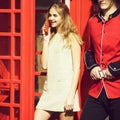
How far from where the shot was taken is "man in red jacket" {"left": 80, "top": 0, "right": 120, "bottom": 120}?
3758mm

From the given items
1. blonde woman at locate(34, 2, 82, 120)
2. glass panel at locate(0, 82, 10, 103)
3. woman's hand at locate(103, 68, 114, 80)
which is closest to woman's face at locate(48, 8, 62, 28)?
blonde woman at locate(34, 2, 82, 120)

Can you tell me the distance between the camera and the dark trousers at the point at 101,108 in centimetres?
378

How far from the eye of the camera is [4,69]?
15.8 feet

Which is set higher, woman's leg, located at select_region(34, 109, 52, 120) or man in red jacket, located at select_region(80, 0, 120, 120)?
man in red jacket, located at select_region(80, 0, 120, 120)

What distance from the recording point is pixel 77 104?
4215 mm

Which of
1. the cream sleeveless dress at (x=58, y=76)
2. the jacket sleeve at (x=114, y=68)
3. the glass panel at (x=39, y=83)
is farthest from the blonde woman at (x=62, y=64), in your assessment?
the glass panel at (x=39, y=83)

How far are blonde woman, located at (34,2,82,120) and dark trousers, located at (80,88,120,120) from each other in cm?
22

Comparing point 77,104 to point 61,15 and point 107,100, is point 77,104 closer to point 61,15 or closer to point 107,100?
point 107,100

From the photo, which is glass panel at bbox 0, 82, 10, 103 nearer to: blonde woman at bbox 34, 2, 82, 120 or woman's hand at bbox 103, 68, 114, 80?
blonde woman at bbox 34, 2, 82, 120

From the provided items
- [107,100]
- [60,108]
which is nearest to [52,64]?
[60,108]

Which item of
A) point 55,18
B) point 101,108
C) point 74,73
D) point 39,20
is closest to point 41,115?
point 74,73

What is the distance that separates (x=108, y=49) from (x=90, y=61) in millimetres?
254

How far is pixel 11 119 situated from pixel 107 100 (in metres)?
1.32

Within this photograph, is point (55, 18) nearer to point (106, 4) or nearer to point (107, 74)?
point (106, 4)
